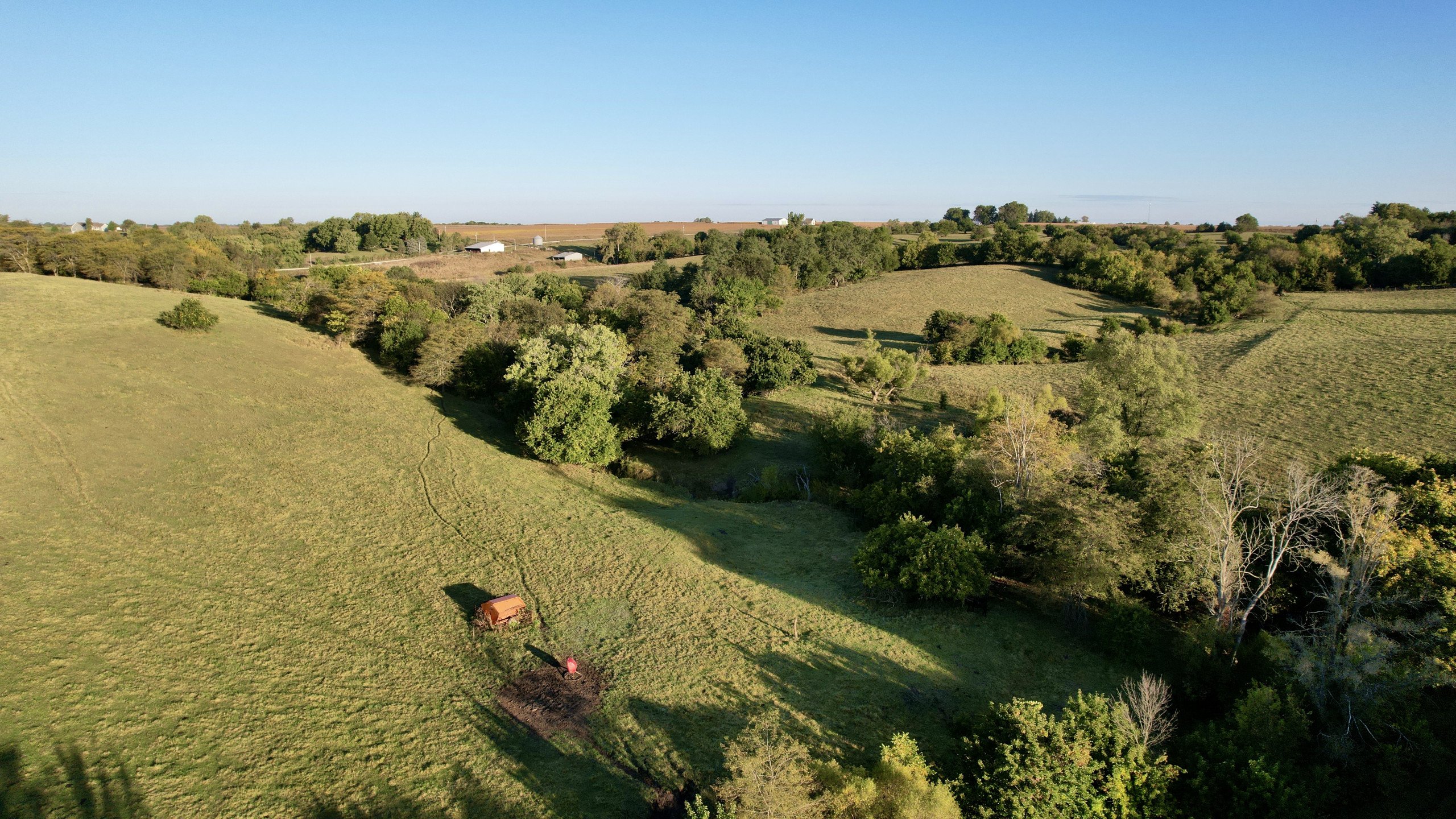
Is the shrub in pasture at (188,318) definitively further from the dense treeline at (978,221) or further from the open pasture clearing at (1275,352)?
the dense treeline at (978,221)

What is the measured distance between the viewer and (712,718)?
15.2 metres

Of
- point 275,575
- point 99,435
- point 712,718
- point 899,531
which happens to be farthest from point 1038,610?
point 99,435

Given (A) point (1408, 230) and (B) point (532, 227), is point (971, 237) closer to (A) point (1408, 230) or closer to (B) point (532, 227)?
(A) point (1408, 230)

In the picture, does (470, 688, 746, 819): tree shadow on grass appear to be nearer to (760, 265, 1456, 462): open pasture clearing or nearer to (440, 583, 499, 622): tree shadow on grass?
(440, 583, 499, 622): tree shadow on grass

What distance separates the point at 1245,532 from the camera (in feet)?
59.6

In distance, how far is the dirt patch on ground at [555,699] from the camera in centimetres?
1496

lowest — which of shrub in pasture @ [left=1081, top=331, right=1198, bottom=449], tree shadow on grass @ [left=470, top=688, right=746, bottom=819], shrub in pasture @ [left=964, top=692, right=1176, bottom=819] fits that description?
tree shadow on grass @ [left=470, top=688, right=746, bottom=819]

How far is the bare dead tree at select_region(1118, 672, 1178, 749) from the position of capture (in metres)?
13.4

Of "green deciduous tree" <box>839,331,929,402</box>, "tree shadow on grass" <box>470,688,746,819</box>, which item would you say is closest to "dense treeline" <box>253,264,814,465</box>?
"green deciduous tree" <box>839,331,929,402</box>

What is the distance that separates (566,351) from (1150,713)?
31.7 metres

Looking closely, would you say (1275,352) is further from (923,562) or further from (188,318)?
(188,318)

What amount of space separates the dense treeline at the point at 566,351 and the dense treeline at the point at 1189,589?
1063 centimetres

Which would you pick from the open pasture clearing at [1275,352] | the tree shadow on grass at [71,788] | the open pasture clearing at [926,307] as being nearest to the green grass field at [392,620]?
the tree shadow on grass at [71,788]

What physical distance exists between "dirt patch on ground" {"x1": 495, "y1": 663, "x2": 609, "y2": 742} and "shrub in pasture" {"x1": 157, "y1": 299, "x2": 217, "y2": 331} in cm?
3822
